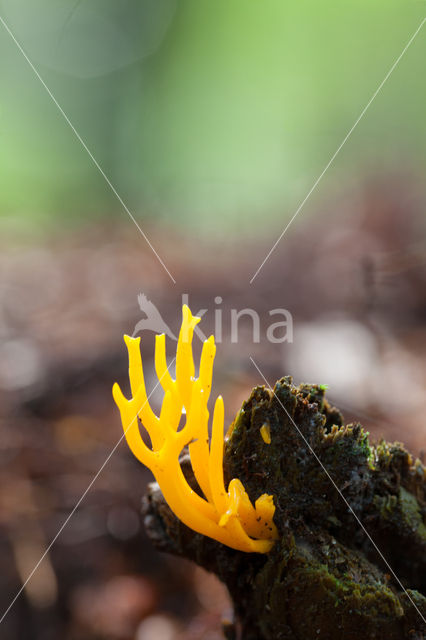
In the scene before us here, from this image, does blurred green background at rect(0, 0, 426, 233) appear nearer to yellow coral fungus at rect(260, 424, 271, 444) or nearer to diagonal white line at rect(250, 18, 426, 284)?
diagonal white line at rect(250, 18, 426, 284)

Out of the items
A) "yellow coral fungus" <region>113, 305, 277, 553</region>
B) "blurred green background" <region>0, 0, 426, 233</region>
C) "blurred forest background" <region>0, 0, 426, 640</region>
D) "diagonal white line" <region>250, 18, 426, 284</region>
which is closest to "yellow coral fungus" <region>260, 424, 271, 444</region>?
"yellow coral fungus" <region>113, 305, 277, 553</region>

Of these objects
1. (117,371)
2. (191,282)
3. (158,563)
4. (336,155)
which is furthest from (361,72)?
(158,563)

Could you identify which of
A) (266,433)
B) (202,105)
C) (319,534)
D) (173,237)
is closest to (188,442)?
(266,433)

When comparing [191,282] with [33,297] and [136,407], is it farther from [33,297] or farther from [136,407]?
[136,407]

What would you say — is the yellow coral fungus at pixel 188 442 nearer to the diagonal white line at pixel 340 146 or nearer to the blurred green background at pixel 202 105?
the diagonal white line at pixel 340 146

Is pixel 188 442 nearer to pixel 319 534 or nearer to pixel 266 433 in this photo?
pixel 266 433

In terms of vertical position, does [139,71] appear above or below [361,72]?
above

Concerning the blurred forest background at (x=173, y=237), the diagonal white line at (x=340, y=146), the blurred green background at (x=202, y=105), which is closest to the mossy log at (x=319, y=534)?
the blurred forest background at (x=173, y=237)
